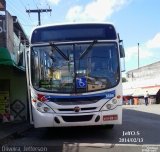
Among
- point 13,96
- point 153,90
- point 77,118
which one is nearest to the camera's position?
point 77,118

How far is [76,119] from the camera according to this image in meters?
14.3

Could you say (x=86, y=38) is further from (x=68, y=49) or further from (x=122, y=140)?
(x=122, y=140)

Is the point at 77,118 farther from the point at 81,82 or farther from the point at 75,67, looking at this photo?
the point at 75,67

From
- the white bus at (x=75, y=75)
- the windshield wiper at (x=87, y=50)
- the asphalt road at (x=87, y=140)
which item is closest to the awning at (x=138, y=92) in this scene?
the asphalt road at (x=87, y=140)

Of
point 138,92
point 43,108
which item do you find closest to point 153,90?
point 138,92

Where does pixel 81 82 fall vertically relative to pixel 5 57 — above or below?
below

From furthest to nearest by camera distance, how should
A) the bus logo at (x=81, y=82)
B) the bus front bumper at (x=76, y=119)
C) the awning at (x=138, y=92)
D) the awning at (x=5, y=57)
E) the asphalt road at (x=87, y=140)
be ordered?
the awning at (x=138, y=92)
the awning at (x=5, y=57)
the bus logo at (x=81, y=82)
the bus front bumper at (x=76, y=119)
the asphalt road at (x=87, y=140)

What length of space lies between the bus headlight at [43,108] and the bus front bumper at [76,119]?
0.31 feet

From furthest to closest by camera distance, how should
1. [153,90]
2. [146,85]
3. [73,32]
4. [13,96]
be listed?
[146,85]
[153,90]
[13,96]
[73,32]

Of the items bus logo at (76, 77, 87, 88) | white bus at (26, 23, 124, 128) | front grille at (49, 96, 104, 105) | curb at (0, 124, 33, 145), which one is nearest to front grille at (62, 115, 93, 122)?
white bus at (26, 23, 124, 128)

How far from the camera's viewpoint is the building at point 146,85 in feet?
203

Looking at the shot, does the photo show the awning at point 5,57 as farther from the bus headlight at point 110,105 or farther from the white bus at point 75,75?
the bus headlight at point 110,105

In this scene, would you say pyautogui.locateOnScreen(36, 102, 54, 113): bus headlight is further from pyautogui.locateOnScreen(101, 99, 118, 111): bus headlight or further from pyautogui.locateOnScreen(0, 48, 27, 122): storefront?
pyautogui.locateOnScreen(0, 48, 27, 122): storefront

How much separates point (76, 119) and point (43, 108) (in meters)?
1.07
